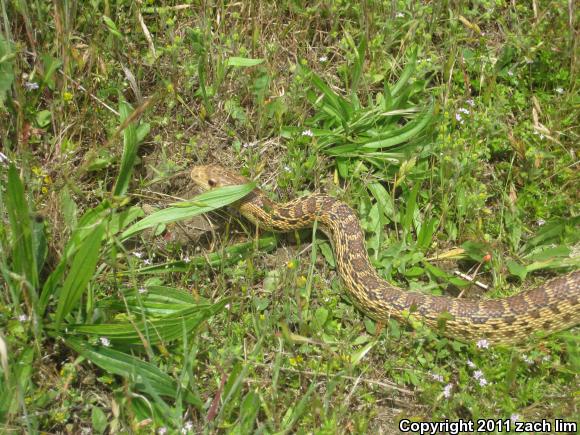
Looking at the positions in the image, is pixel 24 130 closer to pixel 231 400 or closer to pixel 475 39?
pixel 231 400

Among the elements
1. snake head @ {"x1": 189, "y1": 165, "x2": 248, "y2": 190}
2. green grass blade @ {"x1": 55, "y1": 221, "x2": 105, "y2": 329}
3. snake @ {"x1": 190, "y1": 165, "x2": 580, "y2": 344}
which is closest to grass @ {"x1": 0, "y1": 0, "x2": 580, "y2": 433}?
green grass blade @ {"x1": 55, "y1": 221, "x2": 105, "y2": 329}

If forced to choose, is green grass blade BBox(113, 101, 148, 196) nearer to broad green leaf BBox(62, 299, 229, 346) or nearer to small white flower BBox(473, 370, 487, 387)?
broad green leaf BBox(62, 299, 229, 346)

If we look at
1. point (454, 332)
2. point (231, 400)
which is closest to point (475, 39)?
point (454, 332)

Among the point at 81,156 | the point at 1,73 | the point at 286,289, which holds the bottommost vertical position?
the point at 286,289

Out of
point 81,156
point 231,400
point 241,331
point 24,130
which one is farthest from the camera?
point 81,156

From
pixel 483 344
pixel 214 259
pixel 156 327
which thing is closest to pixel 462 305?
pixel 483 344

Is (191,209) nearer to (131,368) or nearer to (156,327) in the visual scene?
(156,327)

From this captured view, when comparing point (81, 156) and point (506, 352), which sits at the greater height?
point (81, 156)

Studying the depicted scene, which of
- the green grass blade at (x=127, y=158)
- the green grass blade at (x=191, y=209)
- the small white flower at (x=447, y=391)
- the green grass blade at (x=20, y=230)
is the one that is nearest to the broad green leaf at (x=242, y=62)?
the green grass blade at (x=127, y=158)
